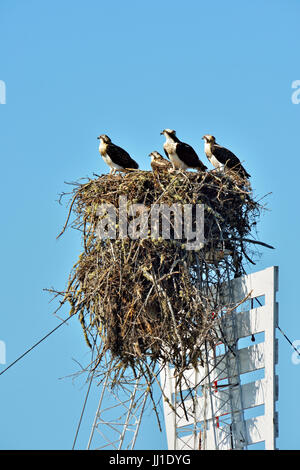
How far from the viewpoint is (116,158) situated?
1705 cm

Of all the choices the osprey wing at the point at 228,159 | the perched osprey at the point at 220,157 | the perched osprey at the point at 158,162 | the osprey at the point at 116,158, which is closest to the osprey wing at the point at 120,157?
the osprey at the point at 116,158

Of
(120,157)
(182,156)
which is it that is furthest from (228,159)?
(120,157)

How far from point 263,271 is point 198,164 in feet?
8.11

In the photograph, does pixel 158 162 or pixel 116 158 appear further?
pixel 158 162

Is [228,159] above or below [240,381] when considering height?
above

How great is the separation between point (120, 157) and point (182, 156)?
1145mm

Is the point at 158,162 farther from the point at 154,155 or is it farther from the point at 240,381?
the point at 240,381

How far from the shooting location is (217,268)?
15922mm

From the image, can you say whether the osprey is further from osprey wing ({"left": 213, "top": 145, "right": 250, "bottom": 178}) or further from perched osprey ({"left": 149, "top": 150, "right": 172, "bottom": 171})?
osprey wing ({"left": 213, "top": 145, "right": 250, "bottom": 178})

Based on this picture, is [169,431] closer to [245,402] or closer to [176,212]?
[245,402]

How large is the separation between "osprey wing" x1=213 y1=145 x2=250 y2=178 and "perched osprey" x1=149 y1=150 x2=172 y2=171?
2.84ft
